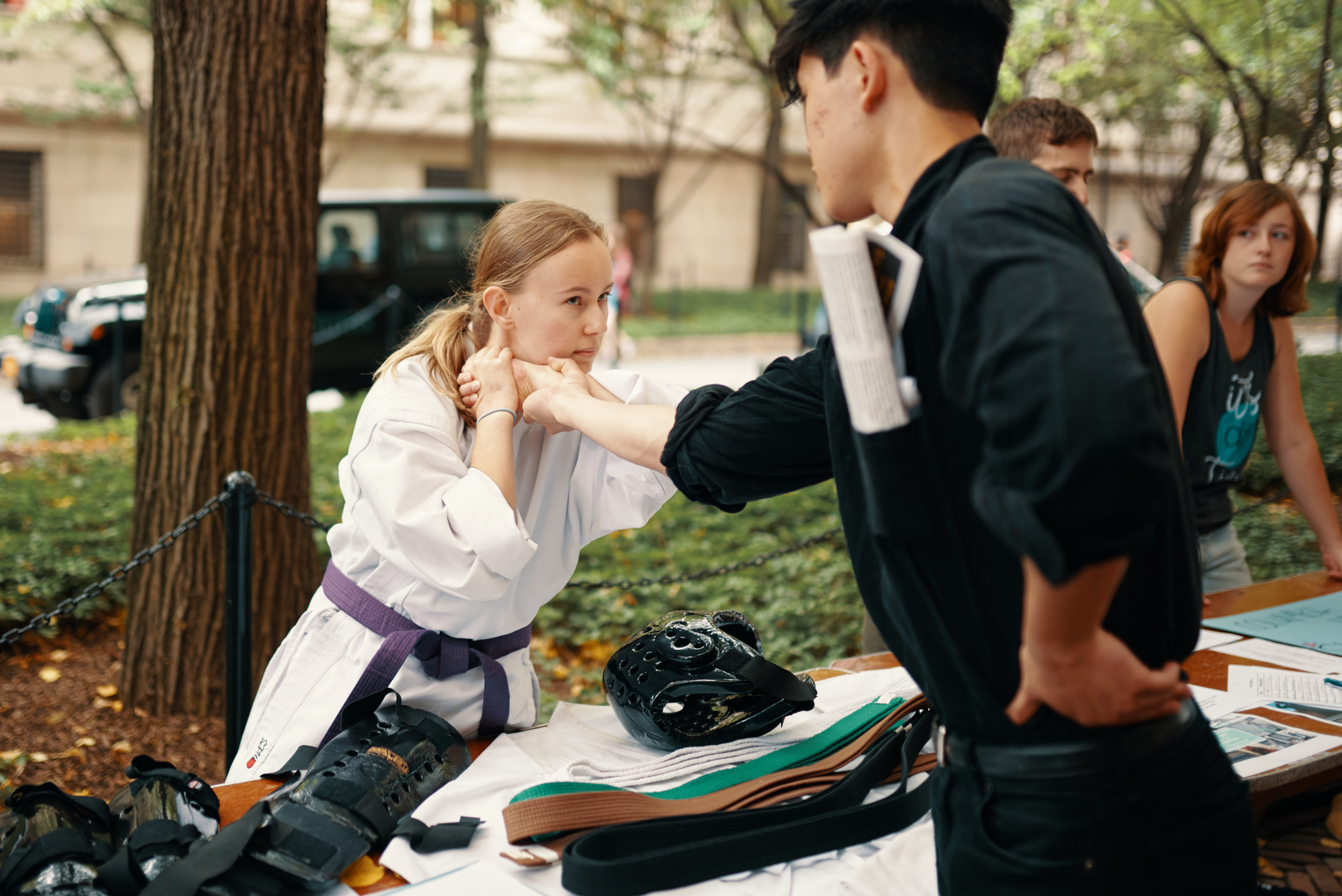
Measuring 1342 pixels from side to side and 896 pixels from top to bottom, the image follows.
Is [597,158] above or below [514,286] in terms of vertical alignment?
above

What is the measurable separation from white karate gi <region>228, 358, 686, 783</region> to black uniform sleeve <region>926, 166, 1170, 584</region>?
1104 mm

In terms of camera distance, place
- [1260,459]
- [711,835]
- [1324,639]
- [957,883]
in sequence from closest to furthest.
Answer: [957,883], [711,835], [1324,639], [1260,459]

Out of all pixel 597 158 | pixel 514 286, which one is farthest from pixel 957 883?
pixel 597 158

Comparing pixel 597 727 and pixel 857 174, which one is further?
pixel 597 727

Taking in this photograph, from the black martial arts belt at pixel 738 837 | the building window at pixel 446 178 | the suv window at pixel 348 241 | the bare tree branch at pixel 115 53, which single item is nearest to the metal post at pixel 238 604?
the black martial arts belt at pixel 738 837

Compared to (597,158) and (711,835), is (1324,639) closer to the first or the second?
(711,835)

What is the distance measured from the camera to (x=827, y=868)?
190cm

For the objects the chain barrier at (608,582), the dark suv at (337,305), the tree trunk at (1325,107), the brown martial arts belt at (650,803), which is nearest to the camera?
the brown martial arts belt at (650,803)

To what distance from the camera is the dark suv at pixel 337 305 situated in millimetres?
9656

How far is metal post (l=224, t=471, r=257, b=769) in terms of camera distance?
3.09 metres

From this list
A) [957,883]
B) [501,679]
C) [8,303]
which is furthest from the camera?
[8,303]

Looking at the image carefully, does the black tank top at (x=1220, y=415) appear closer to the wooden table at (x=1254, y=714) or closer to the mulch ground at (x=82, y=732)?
the wooden table at (x=1254, y=714)

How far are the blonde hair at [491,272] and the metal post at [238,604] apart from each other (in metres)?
0.89

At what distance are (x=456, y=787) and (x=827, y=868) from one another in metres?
0.70
